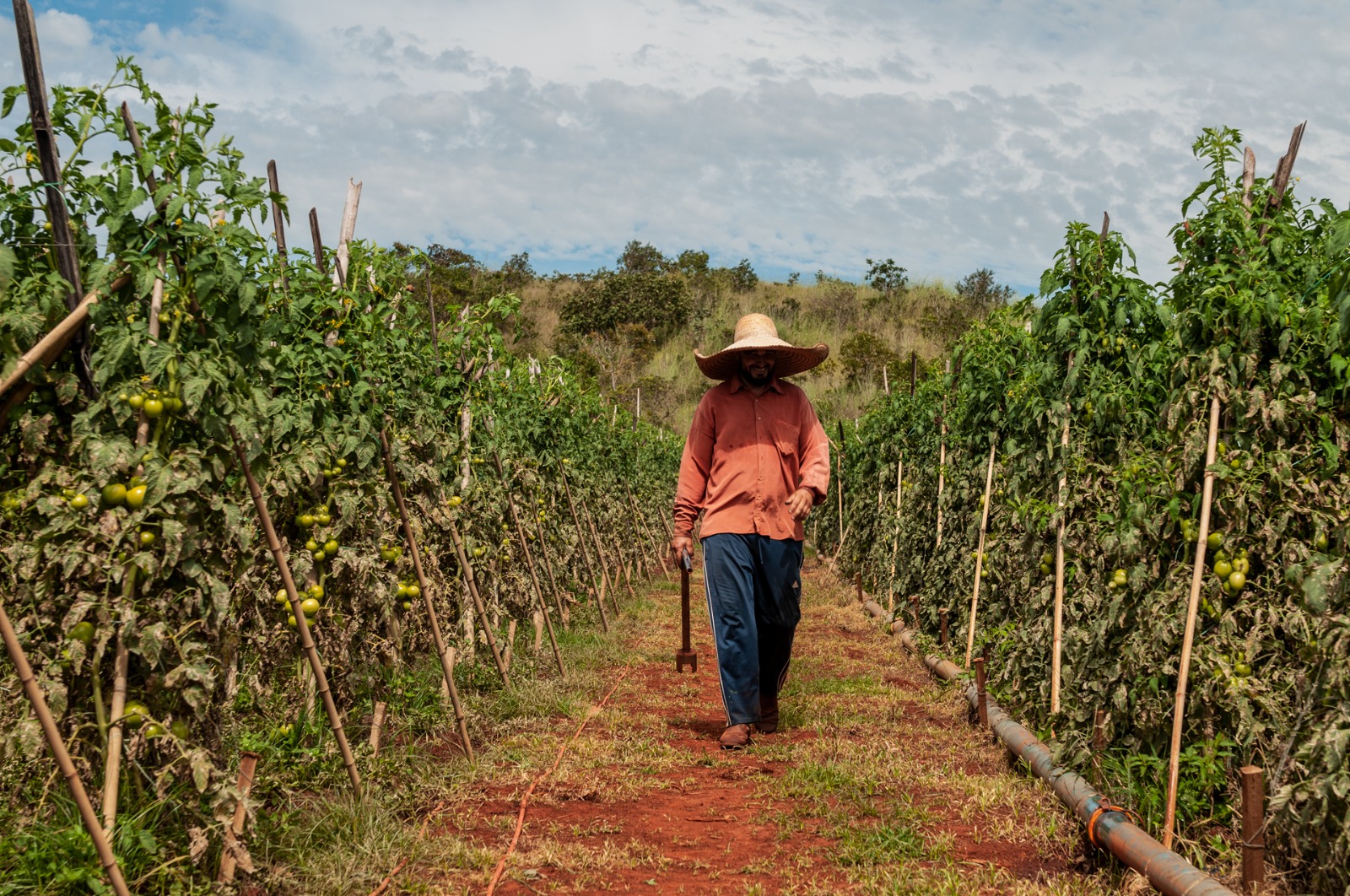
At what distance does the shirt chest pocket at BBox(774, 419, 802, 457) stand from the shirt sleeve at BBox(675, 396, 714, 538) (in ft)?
1.29

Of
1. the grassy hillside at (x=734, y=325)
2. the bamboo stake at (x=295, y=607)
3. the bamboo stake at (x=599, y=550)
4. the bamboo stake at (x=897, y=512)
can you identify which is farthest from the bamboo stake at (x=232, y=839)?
the grassy hillside at (x=734, y=325)

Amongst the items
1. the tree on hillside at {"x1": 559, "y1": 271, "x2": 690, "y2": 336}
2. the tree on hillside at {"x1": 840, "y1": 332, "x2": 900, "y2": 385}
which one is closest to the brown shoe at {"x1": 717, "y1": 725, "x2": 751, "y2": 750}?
the tree on hillside at {"x1": 840, "y1": 332, "x2": 900, "y2": 385}

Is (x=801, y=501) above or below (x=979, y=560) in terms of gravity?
above

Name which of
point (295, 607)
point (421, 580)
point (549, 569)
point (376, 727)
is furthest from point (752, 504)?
point (549, 569)

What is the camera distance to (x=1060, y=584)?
507cm

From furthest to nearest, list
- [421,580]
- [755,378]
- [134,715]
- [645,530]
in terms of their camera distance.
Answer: [645,530] → [755,378] → [421,580] → [134,715]

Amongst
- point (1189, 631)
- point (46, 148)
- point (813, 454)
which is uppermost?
point (46, 148)

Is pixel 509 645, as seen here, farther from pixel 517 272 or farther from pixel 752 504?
pixel 517 272

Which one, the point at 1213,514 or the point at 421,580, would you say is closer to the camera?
the point at 1213,514

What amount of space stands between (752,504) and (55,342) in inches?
150

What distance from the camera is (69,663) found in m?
3.01

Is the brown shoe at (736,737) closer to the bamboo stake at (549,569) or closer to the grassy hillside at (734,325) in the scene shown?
the bamboo stake at (549,569)

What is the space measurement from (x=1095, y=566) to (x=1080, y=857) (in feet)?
5.22

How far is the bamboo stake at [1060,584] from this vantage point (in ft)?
16.5
